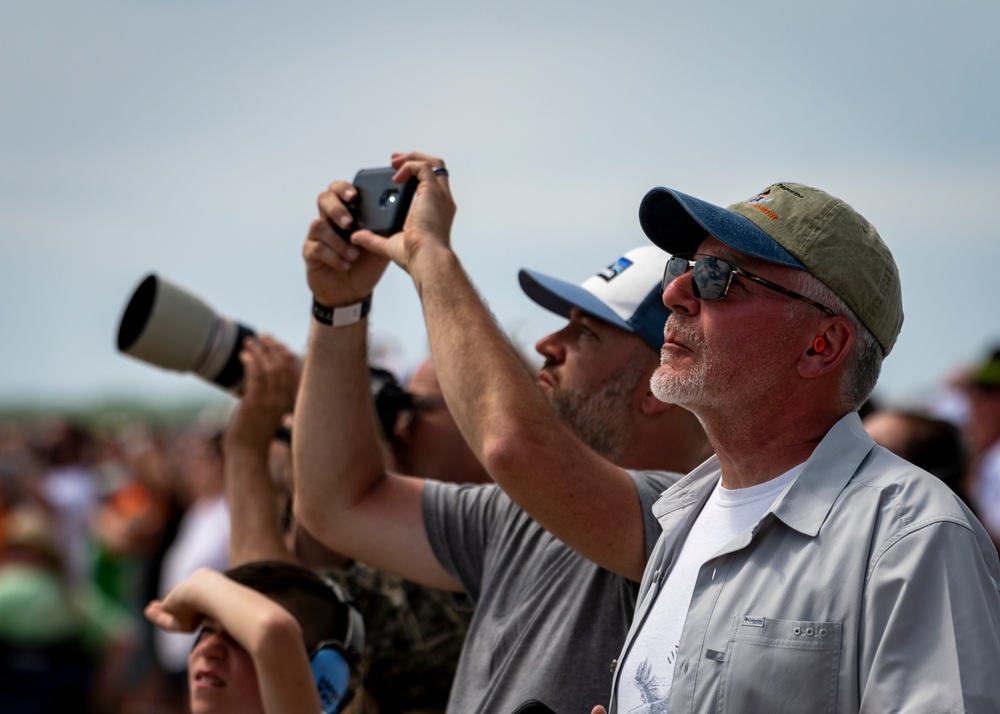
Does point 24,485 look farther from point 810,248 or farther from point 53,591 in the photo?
point 810,248

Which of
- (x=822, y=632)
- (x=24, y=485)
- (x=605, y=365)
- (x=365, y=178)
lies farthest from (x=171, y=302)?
(x=24, y=485)

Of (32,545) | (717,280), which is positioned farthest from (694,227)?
(32,545)

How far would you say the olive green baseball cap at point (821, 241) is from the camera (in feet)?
6.40

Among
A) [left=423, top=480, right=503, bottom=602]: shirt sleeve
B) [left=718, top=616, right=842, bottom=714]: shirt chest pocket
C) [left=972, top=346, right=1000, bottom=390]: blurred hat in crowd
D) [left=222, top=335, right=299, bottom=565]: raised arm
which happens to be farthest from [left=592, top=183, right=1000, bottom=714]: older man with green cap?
[left=972, top=346, right=1000, bottom=390]: blurred hat in crowd

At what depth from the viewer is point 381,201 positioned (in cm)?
278

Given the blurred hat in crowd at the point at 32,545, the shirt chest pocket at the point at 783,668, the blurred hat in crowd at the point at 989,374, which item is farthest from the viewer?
the blurred hat in crowd at the point at 989,374

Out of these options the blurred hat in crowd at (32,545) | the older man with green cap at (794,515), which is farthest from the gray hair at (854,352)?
the blurred hat in crowd at (32,545)

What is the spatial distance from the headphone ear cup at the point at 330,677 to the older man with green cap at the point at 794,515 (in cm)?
103

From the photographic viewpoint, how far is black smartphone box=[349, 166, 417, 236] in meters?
2.73

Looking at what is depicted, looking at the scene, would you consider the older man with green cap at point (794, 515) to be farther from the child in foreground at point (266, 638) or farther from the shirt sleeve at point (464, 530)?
the child in foreground at point (266, 638)

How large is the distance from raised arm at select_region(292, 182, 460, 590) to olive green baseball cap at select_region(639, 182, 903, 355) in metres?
1.12

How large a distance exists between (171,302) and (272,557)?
79 cm

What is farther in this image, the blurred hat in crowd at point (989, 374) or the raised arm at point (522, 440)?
the blurred hat in crowd at point (989, 374)

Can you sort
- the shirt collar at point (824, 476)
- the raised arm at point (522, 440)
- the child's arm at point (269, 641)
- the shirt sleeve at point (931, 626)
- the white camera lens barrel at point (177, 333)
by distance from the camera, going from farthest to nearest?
1. the white camera lens barrel at point (177, 333)
2. the child's arm at point (269, 641)
3. the raised arm at point (522, 440)
4. the shirt collar at point (824, 476)
5. the shirt sleeve at point (931, 626)
